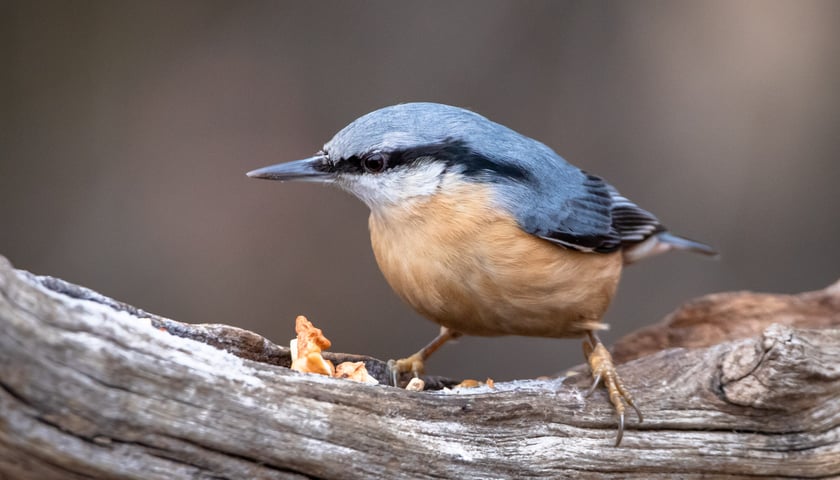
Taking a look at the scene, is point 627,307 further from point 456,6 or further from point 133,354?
point 133,354

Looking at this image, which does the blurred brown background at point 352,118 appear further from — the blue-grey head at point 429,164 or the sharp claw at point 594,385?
the sharp claw at point 594,385

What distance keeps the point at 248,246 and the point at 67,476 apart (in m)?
3.21

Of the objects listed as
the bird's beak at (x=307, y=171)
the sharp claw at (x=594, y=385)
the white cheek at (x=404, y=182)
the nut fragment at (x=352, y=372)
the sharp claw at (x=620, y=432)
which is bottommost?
the sharp claw at (x=620, y=432)

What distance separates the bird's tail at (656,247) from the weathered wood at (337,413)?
744mm

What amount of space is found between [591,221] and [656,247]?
0.76 m

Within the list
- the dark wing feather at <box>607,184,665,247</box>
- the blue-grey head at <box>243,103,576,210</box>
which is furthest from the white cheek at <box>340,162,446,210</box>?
the dark wing feather at <box>607,184,665,247</box>

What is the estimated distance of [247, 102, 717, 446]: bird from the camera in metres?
2.59

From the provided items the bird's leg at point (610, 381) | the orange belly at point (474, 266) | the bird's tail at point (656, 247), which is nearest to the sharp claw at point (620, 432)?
the bird's leg at point (610, 381)

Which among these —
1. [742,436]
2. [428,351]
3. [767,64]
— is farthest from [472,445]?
[767,64]

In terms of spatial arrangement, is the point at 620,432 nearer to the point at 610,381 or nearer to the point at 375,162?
the point at 610,381

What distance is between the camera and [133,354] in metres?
1.66

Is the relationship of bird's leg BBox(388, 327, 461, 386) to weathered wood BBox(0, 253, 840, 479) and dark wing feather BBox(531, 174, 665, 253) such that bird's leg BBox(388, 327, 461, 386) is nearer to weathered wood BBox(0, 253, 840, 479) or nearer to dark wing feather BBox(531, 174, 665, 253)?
weathered wood BBox(0, 253, 840, 479)

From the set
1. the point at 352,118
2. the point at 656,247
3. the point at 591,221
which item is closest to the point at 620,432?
the point at 591,221

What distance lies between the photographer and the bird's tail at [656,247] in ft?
11.1
